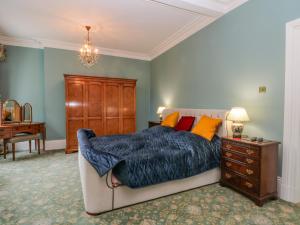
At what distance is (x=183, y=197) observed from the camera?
7.66ft

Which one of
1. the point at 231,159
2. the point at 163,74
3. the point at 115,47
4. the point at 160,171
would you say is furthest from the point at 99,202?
the point at 115,47

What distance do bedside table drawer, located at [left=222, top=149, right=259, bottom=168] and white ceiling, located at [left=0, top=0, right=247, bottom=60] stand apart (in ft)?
7.79

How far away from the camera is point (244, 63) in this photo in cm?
283

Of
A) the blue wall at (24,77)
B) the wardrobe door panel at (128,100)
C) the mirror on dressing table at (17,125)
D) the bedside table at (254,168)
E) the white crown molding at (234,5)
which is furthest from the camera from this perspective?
the wardrobe door panel at (128,100)

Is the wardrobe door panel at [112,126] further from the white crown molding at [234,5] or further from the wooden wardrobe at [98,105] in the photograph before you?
the white crown molding at [234,5]

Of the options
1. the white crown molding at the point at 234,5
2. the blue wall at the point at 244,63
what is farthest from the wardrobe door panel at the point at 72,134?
the white crown molding at the point at 234,5

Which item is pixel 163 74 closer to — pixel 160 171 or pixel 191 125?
pixel 191 125

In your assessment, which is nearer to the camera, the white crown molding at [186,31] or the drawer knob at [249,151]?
the drawer knob at [249,151]

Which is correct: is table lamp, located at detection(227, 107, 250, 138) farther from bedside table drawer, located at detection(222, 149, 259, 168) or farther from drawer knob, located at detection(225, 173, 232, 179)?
drawer knob, located at detection(225, 173, 232, 179)

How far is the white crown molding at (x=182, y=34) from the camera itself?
11.6ft

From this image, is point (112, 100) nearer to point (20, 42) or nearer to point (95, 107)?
point (95, 107)

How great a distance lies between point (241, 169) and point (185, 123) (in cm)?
155

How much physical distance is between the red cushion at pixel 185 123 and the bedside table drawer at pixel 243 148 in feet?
3.54

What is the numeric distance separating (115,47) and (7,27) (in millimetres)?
2522
